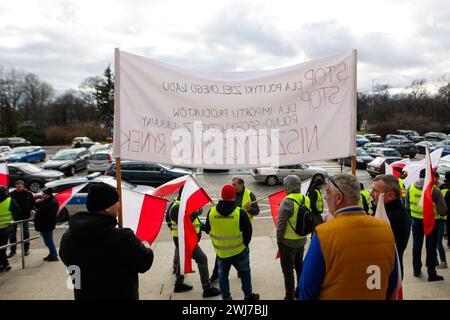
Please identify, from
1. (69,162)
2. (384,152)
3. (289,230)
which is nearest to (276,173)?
(384,152)

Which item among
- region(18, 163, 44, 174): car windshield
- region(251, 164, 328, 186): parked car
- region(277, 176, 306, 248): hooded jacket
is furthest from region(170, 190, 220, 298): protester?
region(18, 163, 44, 174): car windshield

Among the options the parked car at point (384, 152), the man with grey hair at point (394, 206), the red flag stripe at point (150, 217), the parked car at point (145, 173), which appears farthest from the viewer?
the parked car at point (384, 152)

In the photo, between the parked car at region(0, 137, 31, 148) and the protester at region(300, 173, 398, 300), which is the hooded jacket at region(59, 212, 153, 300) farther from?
the parked car at region(0, 137, 31, 148)

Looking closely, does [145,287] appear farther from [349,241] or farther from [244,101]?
[349,241]

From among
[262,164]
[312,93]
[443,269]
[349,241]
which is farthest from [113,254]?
[443,269]

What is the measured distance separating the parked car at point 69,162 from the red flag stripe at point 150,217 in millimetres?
18995

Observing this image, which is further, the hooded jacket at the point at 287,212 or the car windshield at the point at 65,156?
the car windshield at the point at 65,156

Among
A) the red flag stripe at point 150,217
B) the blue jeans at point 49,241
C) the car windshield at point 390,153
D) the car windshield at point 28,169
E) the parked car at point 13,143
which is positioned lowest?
the blue jeans at point 49,241

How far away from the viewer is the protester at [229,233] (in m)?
4.41

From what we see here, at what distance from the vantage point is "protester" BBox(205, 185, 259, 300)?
173 inches

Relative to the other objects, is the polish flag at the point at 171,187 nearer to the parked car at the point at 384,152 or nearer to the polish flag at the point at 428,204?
the polish flag at the point at 428,204

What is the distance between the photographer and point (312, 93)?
14.8ft

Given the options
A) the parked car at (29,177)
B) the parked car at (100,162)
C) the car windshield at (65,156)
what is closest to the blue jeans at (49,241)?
the parked car at (29,177)
